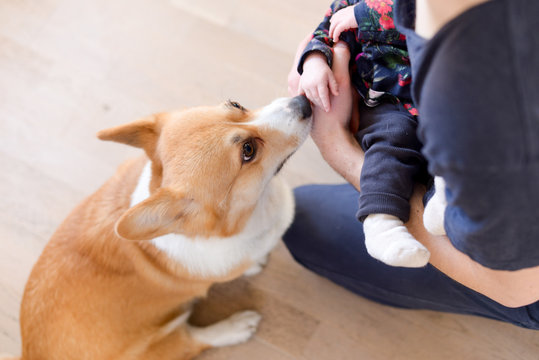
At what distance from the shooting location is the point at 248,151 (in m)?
1.16

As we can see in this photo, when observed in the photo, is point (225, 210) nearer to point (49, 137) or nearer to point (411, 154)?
point (411, 154)

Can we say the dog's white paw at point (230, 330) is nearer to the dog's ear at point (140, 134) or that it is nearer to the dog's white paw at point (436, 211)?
the dog's ear at point (140, 134)

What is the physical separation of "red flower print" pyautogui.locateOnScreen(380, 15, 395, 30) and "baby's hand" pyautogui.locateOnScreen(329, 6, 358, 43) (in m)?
0.09

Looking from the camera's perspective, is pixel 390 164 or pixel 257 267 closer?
pixel 390 164

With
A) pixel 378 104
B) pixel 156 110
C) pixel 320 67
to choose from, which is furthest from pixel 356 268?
pixel 156 110

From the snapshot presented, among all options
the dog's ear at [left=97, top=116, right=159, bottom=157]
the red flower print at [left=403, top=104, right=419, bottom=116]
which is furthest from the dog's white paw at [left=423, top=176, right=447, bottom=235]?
the dog's ear at [left=97, top=116, right=159, bottom=157]

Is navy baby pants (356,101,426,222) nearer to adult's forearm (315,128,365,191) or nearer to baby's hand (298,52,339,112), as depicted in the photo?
adult's forearm (315,128,365,191)

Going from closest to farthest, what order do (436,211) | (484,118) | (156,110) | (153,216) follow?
1. (484,118)
2. (436,211)
3. (153,216)
4. (156,110)

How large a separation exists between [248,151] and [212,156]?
125 mm

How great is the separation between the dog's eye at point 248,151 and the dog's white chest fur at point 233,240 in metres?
0.23

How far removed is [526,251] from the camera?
2.15ft

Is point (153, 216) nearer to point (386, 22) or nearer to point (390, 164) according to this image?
point (390, 164)

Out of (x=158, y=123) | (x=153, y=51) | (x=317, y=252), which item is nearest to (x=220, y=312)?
(x=317, y=252)

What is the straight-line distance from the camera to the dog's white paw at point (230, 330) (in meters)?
1.59
